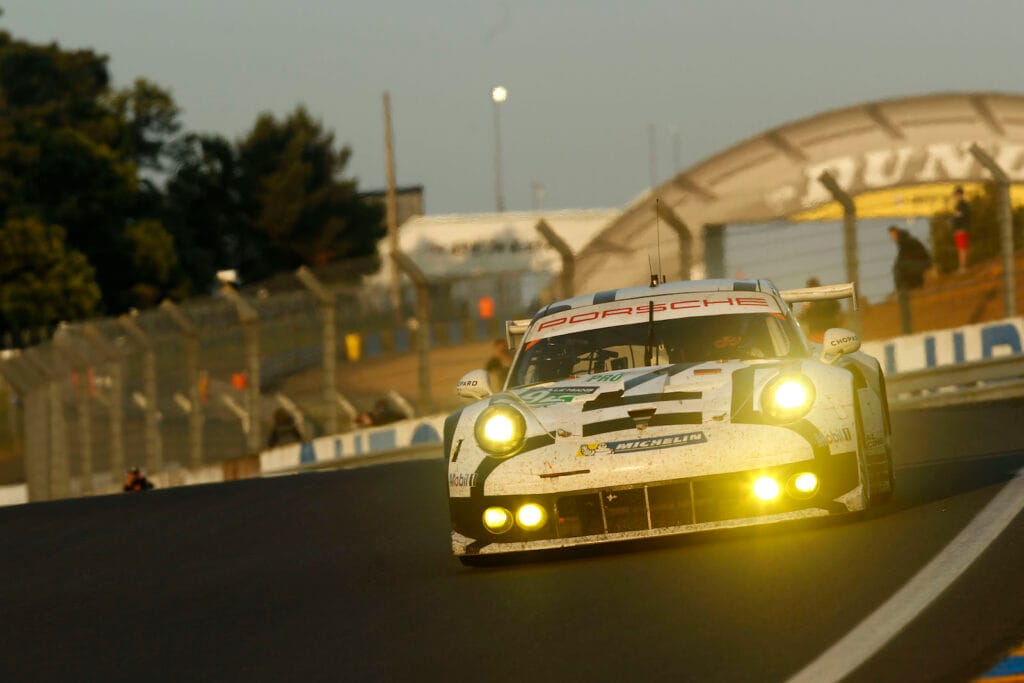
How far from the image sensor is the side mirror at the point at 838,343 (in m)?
8.42

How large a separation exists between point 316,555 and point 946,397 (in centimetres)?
1216

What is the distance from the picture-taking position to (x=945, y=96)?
40.0 metres

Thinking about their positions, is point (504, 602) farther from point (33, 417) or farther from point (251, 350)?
point (33, 417)

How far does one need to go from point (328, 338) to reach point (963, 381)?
680 cm

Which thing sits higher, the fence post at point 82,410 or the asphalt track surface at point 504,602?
the fence post at point 82,410

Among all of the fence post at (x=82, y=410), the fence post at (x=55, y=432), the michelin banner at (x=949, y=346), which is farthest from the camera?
the fence post at (x=55, y=432)

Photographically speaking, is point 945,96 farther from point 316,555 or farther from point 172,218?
point 172,218

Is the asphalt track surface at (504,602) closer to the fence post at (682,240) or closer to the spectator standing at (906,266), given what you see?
the fence post at (682,240)

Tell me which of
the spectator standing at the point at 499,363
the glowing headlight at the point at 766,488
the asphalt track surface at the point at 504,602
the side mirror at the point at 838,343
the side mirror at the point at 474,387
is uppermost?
the spectator standing at the point at 499,363

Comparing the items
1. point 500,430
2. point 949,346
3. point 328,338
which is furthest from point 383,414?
point 500,430

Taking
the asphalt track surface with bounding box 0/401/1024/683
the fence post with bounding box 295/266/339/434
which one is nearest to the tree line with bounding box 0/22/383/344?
the fence post with bounding box 295/266/339/434

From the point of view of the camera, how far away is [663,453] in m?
7.37

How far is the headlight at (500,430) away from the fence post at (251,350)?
532 inches

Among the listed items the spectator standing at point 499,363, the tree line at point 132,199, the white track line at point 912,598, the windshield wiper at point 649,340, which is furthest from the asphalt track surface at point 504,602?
the tree line at point 132,199
